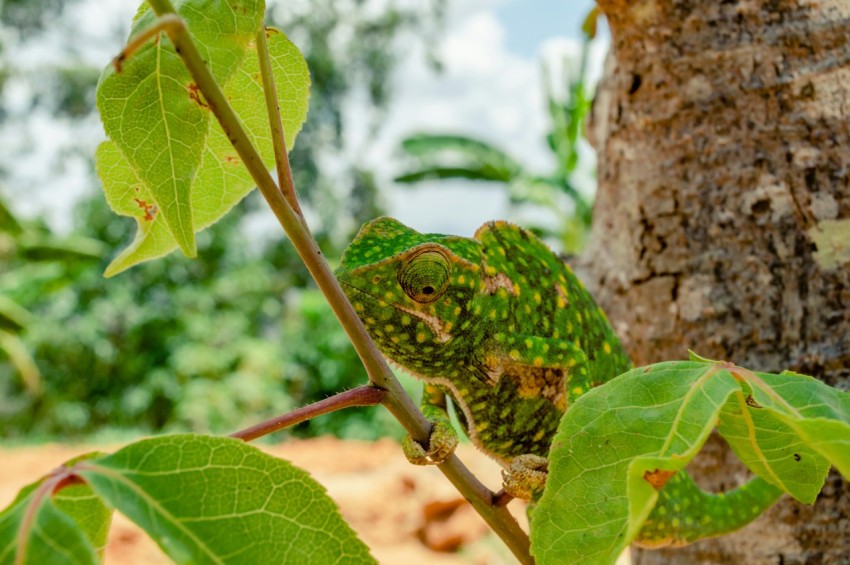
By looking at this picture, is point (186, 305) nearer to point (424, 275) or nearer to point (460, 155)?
point (460, 155)

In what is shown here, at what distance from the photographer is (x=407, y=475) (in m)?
6.66

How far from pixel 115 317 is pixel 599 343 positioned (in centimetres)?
1260

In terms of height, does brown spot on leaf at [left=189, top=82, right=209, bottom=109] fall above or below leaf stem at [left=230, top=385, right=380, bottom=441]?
above

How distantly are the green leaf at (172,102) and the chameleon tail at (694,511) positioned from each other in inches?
25.2

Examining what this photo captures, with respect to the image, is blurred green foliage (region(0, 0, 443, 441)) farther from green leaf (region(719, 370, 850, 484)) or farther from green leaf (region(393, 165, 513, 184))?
A: green leaf (region(719, 370, 850, 484))

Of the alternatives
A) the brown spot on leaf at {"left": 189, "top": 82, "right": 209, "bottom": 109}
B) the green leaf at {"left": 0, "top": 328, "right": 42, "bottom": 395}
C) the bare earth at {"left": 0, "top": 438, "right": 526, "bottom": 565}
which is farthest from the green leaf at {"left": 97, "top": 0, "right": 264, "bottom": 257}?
the green leaf at {"left": 0, "top": 328, "right": 42, "bottom": 395}

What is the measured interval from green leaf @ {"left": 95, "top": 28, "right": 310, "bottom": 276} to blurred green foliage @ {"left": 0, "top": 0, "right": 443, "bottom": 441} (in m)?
9.98

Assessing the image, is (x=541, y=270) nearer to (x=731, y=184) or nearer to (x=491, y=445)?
(x=491, y=445)

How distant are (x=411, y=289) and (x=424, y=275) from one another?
0.07ft

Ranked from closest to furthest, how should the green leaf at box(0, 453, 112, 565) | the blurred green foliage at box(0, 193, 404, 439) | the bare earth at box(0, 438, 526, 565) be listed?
the green leaf at box(0, 453, 112, 565)
the bare earth at box(0, 438, 526, 565)
the blurred green foliage at box(0, 193, 404, 439)

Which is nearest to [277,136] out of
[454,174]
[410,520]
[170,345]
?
[410,520]

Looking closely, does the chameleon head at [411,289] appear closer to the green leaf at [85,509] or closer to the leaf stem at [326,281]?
the leaf stem at [326,281]

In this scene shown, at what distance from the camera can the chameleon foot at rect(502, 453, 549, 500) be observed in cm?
77

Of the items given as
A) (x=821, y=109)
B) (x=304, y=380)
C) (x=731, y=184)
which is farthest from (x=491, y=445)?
(x=304, y=380)
